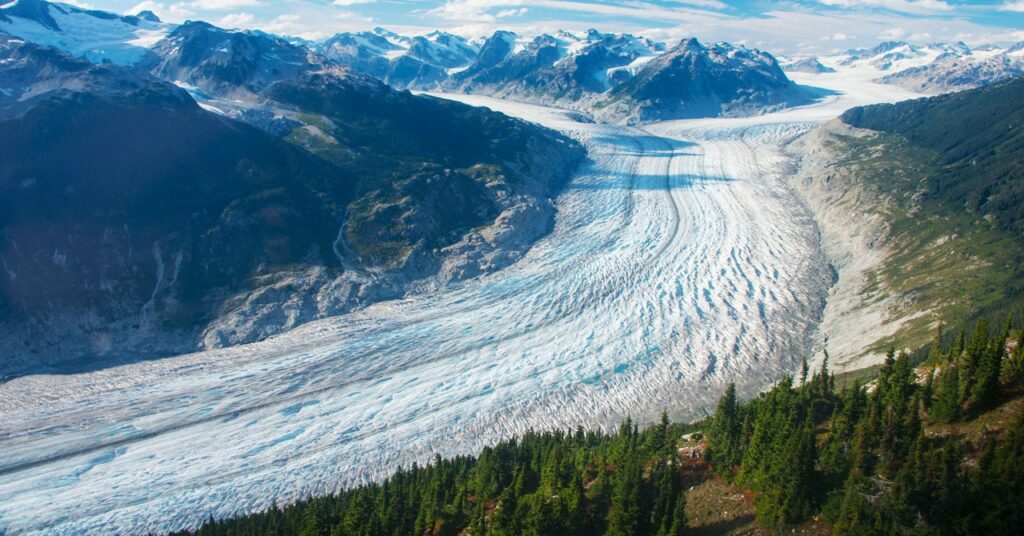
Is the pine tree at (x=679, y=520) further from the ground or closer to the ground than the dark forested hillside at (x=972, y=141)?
closer to the ground

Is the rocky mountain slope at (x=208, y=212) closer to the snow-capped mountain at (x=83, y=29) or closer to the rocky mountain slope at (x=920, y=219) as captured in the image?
the snow-capped mountain at (x=83, y=29)

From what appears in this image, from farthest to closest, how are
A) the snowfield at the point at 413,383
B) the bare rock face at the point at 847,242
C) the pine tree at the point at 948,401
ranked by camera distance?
the bare rock face at the point at 847,242, the snowfield at the point at 413,383, the pine tree at the point at 948,401

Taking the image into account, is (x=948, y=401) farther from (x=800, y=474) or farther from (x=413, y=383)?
(x=413, y=383)

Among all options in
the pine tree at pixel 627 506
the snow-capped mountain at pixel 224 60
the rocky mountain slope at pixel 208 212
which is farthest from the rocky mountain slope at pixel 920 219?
the snow-capped mountain at pixel 224 60

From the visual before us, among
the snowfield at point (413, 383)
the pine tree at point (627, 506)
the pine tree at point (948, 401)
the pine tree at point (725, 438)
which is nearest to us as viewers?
the pine tree at point (948, 401)

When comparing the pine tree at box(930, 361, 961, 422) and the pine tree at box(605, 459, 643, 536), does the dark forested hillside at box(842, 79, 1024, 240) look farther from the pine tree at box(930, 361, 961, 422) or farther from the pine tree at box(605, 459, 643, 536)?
the pine tree at box(605, 459, 643, 536)

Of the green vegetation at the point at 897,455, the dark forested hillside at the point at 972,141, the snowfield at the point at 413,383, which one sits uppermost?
the dark forested hillside at the point at 972,141

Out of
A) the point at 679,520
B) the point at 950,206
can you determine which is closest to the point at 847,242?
the point at 950,206
